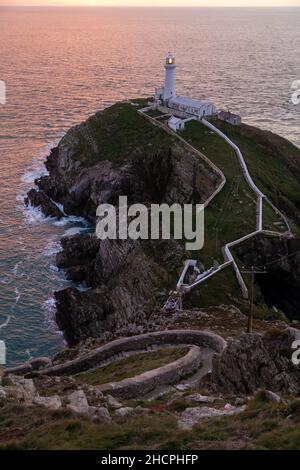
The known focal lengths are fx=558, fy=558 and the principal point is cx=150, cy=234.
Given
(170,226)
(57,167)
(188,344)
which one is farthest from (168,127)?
(188,344)

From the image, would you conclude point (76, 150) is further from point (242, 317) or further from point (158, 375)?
point (158, 375)

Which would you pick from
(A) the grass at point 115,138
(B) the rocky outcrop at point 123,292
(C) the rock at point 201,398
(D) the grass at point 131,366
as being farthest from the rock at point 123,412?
(A) the grass at point 115,138

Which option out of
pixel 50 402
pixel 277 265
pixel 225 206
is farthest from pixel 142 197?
pixel 50 402

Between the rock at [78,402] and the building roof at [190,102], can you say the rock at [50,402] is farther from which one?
the building roof at [190,102]

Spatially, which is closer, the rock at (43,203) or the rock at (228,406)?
the rock at (228,406)

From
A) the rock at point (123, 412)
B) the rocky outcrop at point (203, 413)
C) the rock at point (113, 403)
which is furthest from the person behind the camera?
the rock at point (113, 403)

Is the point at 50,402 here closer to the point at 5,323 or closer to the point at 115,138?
the point at 5,323

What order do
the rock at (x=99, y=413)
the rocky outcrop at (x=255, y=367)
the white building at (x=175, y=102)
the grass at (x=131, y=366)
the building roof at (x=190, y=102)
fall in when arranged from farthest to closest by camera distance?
the building roof at (x=190, y=102) < the white building at (x=175, y=102) < the grass at (x=131, y=366) < the rocky outcrop at (x=255, y=367) < the rock at (x=99, y=413)

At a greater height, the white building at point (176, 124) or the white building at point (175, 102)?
the white building at point (175, 102)
